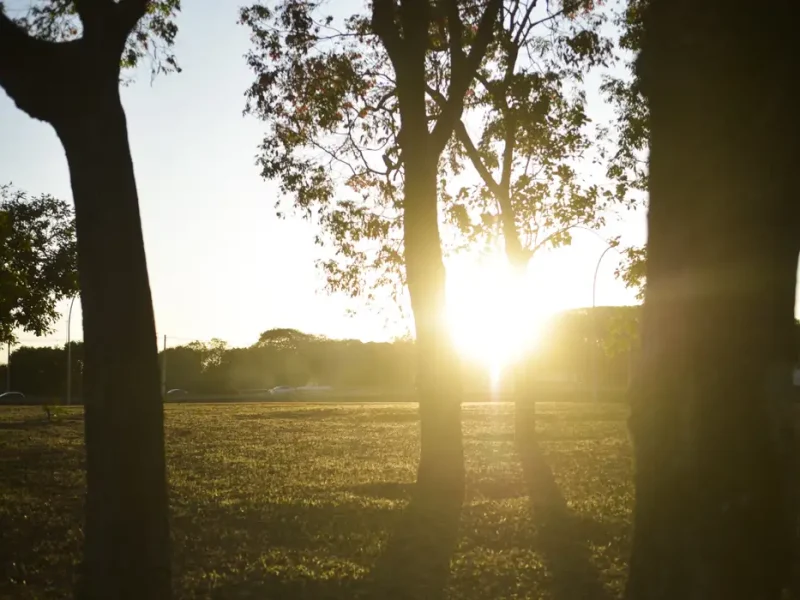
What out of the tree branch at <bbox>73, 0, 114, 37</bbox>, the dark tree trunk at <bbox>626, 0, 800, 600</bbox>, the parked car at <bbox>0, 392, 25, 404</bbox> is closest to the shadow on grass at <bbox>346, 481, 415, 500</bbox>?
the tree branch at <bbox>73, 0, 114, 37</bbox>

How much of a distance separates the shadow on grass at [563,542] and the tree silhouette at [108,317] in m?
3.25

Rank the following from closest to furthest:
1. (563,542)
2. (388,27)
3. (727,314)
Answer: (727,314) → (563,542) → (388,27)

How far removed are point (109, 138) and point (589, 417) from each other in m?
32.6

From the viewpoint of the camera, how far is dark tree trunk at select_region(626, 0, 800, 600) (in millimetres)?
3598

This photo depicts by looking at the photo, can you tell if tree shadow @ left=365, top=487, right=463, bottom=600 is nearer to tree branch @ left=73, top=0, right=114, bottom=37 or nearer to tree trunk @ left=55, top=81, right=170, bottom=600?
tree trunk @ left=55, top=81, right=170, bottom=600

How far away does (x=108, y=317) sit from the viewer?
5484mm

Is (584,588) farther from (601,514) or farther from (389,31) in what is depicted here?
(389,31)

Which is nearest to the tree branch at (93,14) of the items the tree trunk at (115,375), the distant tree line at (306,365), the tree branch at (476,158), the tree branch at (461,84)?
the tree trunk at (115,375)

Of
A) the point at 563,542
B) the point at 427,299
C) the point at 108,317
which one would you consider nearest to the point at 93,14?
the point at 108,317

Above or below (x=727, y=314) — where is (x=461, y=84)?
above

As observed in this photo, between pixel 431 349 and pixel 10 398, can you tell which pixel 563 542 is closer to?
pixel 431 349

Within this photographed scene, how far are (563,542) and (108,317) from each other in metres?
5.48

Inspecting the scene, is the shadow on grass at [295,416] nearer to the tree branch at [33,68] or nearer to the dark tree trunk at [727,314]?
the tree branch at [33,68]

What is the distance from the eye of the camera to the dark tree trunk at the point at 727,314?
11.8 feet
